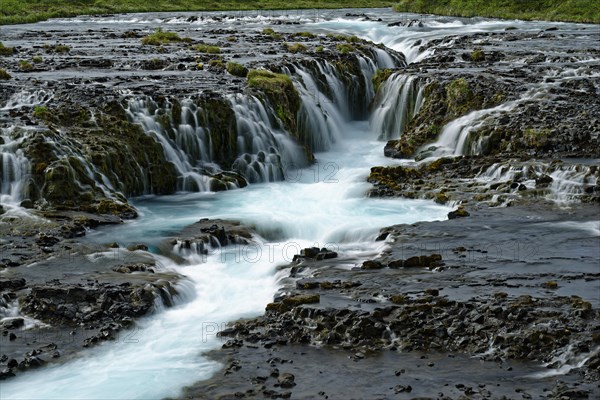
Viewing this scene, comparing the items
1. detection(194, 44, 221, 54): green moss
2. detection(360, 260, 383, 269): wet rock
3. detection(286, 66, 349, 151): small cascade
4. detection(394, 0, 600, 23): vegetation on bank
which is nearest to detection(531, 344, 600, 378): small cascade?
detection(360, 260, 383, 269): wet rock

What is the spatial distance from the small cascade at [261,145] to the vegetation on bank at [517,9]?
41.2 meters

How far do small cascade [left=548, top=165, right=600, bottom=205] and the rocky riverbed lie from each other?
68 mm

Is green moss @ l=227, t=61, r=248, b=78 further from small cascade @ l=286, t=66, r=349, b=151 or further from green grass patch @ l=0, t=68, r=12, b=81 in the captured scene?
green grass patch @ l=0, t=68, r=12, b=81

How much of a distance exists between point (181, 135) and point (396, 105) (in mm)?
11416

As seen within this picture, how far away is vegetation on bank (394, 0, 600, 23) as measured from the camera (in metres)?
67.4

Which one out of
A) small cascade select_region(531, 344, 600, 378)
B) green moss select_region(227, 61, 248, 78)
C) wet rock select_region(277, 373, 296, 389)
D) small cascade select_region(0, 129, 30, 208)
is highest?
green moss select_region(227, 61, 248, 78)

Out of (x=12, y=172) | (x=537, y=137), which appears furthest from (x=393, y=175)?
(x=12, y=172)

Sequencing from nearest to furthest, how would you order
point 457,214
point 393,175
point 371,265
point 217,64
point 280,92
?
point 371,265 < point 457,214 < point 393,175 < point 280,92 < point 217,64

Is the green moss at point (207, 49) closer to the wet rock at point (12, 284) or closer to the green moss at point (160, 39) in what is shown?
the green moss at point (160, 39)

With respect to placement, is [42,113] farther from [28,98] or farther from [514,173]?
[514,173]

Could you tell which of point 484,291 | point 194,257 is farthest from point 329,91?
point 484,291

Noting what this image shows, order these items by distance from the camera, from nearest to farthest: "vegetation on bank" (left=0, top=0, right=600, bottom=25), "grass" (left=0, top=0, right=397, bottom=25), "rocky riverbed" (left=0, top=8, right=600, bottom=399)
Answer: "rocky riverbed" (left=0, top=8, right=600, bottom=399) < "vegetation on bank" (left=0, top=0, right=600, bottom=25) < "grass" (left=0, top=0, right=397, bottom=25)

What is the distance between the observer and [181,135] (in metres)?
29.5

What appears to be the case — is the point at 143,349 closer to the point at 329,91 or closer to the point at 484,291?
the point at 484,291
